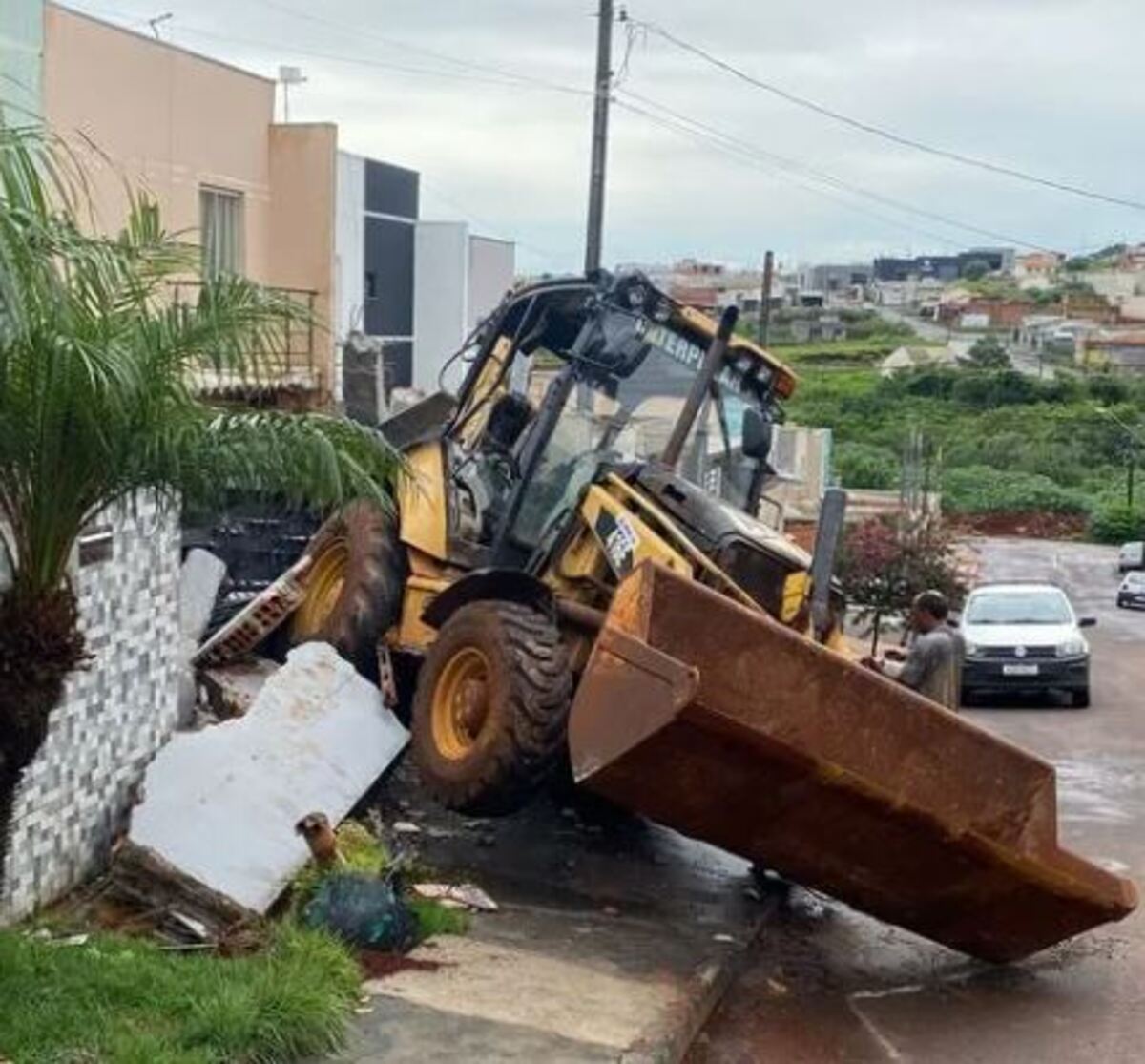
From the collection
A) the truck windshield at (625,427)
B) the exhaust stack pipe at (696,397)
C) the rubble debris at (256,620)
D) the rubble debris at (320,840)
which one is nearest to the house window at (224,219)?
the rubble debris at (256,620)

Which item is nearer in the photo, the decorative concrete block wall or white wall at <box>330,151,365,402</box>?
the decorative concrete block wall

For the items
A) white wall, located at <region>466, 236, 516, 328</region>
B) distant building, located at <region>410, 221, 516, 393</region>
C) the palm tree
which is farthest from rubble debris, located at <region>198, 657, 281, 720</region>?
white wall, located at <region>466, 236, 516, 328</region>

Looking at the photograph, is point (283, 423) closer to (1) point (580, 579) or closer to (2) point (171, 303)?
(2) point (171, 303)

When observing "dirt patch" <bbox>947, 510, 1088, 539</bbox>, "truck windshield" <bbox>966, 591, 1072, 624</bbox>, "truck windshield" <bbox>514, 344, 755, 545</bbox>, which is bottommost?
"dirt patch" <bbox>947, 510, 1088, 539</bbox>

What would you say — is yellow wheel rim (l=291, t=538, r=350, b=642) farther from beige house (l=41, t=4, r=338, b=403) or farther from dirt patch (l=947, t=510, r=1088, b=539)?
dirt patch (l=947, t=510, r=1088, b=539)

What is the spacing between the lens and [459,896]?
1049cm

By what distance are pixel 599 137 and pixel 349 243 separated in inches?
157

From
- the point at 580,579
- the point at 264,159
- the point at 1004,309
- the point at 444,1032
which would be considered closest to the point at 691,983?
the point at 444,1032

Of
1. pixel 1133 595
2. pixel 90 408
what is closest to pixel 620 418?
pixel 90 408

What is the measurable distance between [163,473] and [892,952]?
5229 mm

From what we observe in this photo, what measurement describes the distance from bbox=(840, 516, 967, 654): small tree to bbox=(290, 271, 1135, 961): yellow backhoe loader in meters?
16.6

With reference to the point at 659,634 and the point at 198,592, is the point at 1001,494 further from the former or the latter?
the point at 659,634

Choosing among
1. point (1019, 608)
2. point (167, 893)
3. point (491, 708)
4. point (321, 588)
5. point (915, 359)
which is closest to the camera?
point (167, 893)

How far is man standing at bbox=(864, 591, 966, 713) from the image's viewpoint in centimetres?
1212
